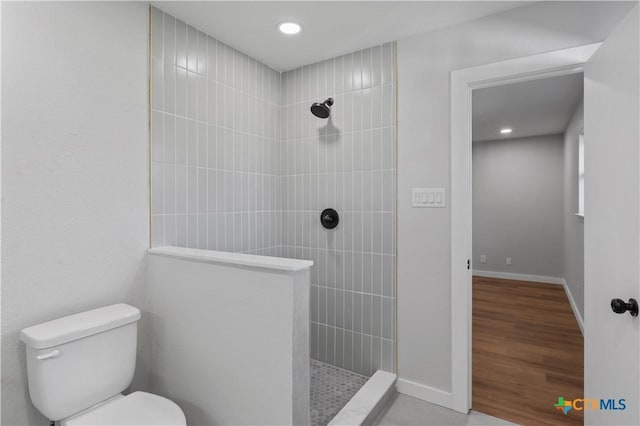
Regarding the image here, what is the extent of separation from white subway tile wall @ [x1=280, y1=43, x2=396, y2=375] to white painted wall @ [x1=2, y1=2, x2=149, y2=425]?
1.16 metres

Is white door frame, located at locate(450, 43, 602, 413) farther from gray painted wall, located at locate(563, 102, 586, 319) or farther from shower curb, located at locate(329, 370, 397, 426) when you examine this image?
gray painted wall, located at locate(563, 102, 586, 319)

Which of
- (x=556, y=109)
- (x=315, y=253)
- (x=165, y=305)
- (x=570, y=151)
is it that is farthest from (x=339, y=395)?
(x=570, y=151)

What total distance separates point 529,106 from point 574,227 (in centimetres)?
150

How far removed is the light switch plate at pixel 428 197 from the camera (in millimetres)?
2018

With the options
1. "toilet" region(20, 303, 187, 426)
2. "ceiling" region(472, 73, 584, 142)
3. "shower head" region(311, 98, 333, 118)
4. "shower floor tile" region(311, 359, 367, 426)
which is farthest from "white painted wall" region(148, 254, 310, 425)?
"ceiling" region(472, 73, 584, 142)

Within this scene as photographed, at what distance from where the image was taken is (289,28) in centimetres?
199

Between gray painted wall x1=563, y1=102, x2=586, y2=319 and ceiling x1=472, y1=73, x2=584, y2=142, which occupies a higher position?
ceiling x1=472, y1=73, x2=584, y2=142

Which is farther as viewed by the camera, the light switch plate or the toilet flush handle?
the light switch plate

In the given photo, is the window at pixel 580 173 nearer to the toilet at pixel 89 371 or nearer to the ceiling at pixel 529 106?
the ceiling at pixel 529 106

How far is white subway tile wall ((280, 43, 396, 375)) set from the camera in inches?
88.0

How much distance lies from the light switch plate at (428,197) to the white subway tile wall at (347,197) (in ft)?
0.50

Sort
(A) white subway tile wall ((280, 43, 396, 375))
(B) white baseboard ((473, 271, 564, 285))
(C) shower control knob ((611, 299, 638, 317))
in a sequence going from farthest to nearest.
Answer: (B) white baseboard ((473, 271, 564, 285)) < (A) white subway tile wall ((280, 43, 396, 375)) < (C) shower control knob ((611, 299, 638, 317))

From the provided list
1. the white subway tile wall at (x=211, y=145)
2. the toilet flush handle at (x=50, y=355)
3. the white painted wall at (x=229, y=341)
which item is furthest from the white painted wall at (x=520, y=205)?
the toilet flush handle at (x=50, y=355)

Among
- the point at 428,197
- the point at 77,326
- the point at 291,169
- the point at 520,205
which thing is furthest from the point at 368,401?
the point at 520,205
